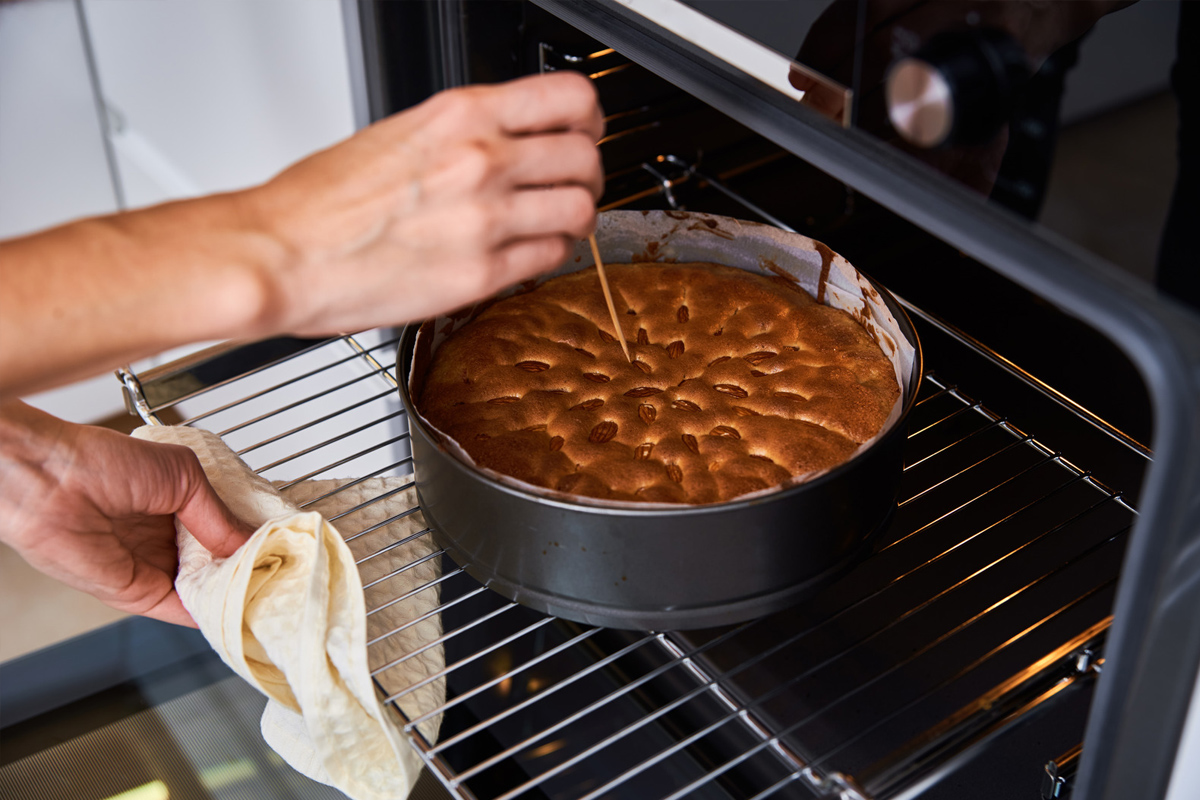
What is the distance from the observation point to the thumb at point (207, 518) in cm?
81

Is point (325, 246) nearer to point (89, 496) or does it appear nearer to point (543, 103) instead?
point (543, 103)

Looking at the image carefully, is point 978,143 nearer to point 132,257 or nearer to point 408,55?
point 132,257

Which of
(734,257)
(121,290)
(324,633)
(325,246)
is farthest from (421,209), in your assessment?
(734,257)

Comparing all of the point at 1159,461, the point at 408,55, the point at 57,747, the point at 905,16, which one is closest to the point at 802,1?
the point at 905,16

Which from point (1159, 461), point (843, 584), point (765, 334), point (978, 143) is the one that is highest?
point (978, 143)

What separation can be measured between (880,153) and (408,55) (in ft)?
2.10

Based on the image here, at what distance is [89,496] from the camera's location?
804mm

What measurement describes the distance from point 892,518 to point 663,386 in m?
0.20

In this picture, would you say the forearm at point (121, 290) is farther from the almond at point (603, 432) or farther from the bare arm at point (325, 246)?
the almond at point (603, 432)

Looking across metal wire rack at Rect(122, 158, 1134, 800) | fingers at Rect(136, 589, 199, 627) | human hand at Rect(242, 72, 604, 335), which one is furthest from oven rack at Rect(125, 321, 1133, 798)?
human hand at Rect(242, 72, 604, 335)

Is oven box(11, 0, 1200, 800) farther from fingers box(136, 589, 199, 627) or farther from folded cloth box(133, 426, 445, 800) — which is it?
fingers box(136, 589, 199, 627)

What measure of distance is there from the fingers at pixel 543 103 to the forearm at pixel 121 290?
14cm

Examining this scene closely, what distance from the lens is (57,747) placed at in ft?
4.06

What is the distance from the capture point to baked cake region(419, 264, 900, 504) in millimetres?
802
